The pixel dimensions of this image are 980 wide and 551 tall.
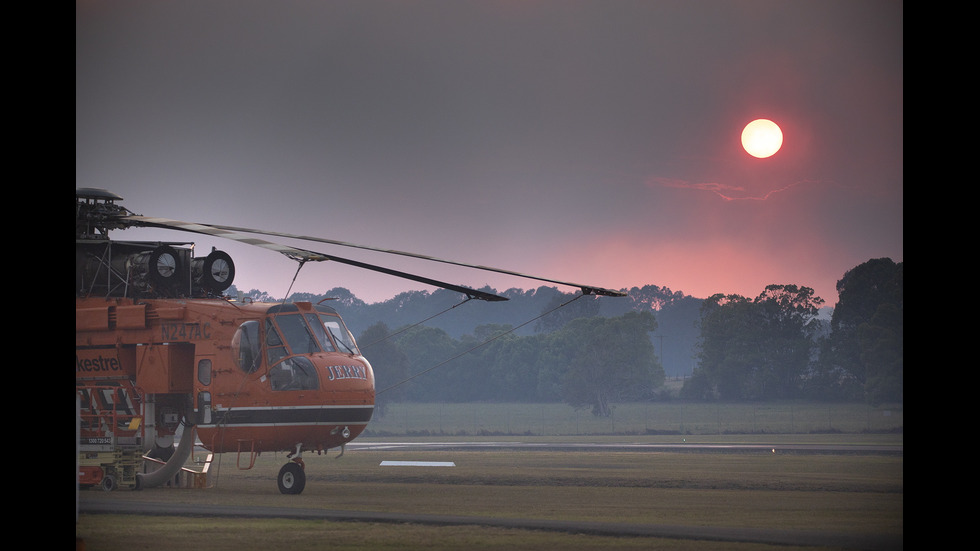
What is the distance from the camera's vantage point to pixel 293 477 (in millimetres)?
20547

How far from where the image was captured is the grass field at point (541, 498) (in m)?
14.6

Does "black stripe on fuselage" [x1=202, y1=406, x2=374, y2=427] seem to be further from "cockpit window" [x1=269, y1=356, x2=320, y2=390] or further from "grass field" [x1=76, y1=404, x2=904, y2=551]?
"grass field" [x1=76, y1=404, x2=904, y2=551]

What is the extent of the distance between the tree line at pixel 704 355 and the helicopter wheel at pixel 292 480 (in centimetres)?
6385

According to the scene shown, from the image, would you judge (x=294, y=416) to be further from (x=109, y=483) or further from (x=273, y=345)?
(x=109, y=483)

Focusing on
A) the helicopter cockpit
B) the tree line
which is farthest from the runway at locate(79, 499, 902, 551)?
the tree line

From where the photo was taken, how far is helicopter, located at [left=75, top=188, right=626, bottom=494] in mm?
19844

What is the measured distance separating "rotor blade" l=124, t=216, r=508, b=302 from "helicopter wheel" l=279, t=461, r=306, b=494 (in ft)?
18.4

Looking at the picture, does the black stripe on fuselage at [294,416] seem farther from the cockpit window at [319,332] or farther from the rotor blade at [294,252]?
the rotor blade at [294,252]

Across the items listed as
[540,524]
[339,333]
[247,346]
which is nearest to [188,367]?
[247,346]

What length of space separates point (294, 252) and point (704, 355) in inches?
3294

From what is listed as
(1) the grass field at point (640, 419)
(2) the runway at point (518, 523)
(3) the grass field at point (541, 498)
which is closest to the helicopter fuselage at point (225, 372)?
(3) the grass field at point (541, 498)

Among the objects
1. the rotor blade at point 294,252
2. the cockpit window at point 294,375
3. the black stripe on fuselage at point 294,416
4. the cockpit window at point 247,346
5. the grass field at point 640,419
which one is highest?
the rotor blade at point 294,252
